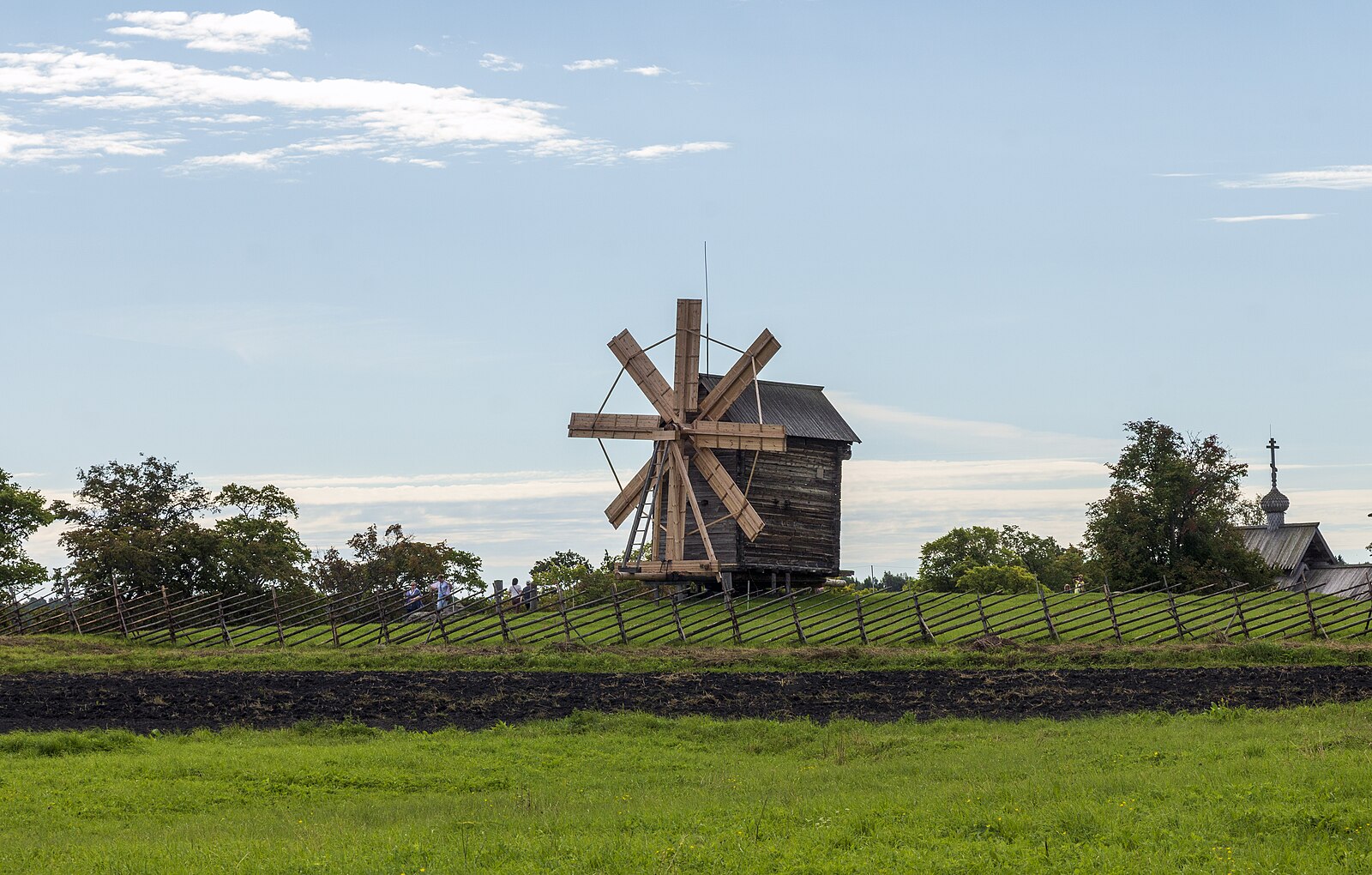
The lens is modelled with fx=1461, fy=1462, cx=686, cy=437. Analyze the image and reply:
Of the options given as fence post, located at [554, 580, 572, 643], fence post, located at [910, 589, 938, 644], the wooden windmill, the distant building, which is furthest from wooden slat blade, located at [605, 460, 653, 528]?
the distant building

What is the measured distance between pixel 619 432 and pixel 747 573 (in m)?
5.84

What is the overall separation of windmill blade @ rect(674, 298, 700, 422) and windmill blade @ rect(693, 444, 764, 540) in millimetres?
1337

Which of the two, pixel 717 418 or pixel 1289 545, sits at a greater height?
pixel 717 418

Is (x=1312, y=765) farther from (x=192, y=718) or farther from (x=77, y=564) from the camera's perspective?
(x=77, y=564)

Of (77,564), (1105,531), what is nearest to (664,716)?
(1105,531)

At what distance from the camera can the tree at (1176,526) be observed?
4697 cm

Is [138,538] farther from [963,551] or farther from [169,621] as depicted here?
[963,551]

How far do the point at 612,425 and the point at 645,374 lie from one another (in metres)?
1.96

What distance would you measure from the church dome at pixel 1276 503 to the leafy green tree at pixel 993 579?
10068 millimetres

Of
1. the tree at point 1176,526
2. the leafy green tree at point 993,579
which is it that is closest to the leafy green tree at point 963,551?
the leafy green tree at point 993,579

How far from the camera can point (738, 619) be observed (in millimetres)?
36781

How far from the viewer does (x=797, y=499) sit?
44.6 m

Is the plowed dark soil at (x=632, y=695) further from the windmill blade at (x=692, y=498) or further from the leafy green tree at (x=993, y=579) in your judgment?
the leafy green tree at (x=993, y=579)

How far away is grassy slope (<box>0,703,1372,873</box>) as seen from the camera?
491 inches
